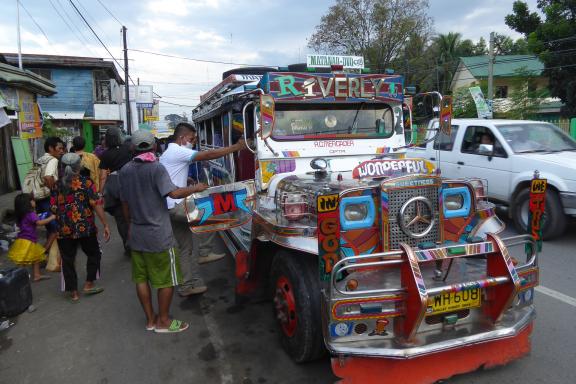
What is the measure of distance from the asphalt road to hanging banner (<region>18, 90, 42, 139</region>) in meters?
6.53

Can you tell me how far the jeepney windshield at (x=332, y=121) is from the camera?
14.4 ft

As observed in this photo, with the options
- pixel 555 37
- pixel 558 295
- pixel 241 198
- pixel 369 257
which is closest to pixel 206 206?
pixel 241 198

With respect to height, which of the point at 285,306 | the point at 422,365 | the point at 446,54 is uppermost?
the point at 446,54

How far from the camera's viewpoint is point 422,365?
260cm

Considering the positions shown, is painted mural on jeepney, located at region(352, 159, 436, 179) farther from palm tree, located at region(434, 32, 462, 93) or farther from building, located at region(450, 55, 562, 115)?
palm tree, located at region(434, 32, 462, 93)

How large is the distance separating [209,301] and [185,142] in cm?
175

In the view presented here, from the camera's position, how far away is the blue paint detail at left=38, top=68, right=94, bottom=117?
23.0m

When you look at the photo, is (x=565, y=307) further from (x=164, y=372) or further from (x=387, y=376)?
(x=164, y=372)

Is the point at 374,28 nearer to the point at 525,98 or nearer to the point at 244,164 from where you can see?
the point at 525,98

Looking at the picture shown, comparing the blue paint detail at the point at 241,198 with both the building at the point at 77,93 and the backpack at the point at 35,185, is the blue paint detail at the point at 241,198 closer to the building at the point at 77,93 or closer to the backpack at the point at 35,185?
the backpack at the point at 35,185

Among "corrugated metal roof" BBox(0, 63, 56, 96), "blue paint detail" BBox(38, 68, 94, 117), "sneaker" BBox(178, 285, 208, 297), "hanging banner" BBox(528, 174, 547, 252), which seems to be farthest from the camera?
"blue paint detail" BBox(38, 68, 94, 117)

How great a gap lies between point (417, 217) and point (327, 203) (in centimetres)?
88

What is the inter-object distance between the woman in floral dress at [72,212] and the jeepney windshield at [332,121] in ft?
7.00

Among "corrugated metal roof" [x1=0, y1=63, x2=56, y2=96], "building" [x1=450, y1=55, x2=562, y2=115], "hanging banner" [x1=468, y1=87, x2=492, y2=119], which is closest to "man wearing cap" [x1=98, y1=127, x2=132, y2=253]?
"corrugated metal roof" [x1=0, y1=63, x2=56, y2=96]
